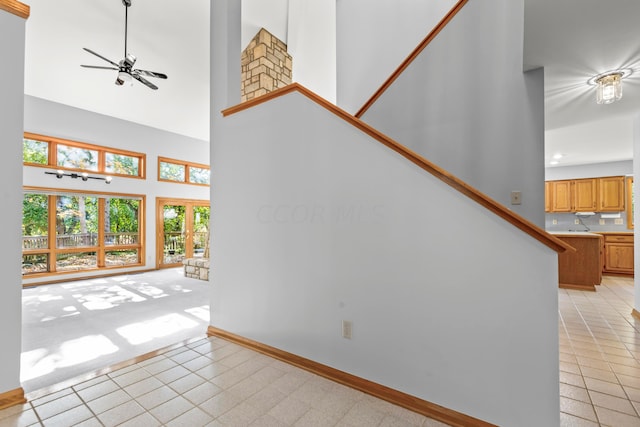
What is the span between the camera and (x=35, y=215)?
5.54 meters

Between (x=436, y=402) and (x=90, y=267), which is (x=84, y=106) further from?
(x=436, y=402)

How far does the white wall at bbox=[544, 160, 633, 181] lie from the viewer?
21.7 feet

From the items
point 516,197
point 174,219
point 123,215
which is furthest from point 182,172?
point 516,197

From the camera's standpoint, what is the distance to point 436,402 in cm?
167

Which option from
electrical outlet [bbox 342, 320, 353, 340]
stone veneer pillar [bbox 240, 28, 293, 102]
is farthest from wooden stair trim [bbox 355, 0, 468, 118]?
electrical outlet [bbox 342, 320, 353, 340]

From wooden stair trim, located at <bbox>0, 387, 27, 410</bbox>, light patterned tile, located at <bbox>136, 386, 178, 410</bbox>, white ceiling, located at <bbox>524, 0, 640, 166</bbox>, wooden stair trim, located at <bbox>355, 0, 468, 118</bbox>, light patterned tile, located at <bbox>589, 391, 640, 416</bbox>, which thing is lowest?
light patterned tile, located at <bbox>589, 391, 640, 416</bbox>

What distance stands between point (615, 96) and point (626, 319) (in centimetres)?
276

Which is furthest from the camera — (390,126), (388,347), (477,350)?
(390,126)

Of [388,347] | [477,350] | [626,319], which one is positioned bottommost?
[626,319]

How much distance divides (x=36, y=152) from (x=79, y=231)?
5.50 feet

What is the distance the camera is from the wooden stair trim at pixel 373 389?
160 cm

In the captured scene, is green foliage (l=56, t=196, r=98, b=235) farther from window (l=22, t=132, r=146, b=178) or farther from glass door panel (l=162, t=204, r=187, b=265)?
glass door panel (l=162, t=204, r=187, b=265)

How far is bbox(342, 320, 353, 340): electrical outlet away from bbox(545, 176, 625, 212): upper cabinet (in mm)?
7805

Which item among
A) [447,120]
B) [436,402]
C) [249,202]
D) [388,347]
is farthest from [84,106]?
[436,402]
